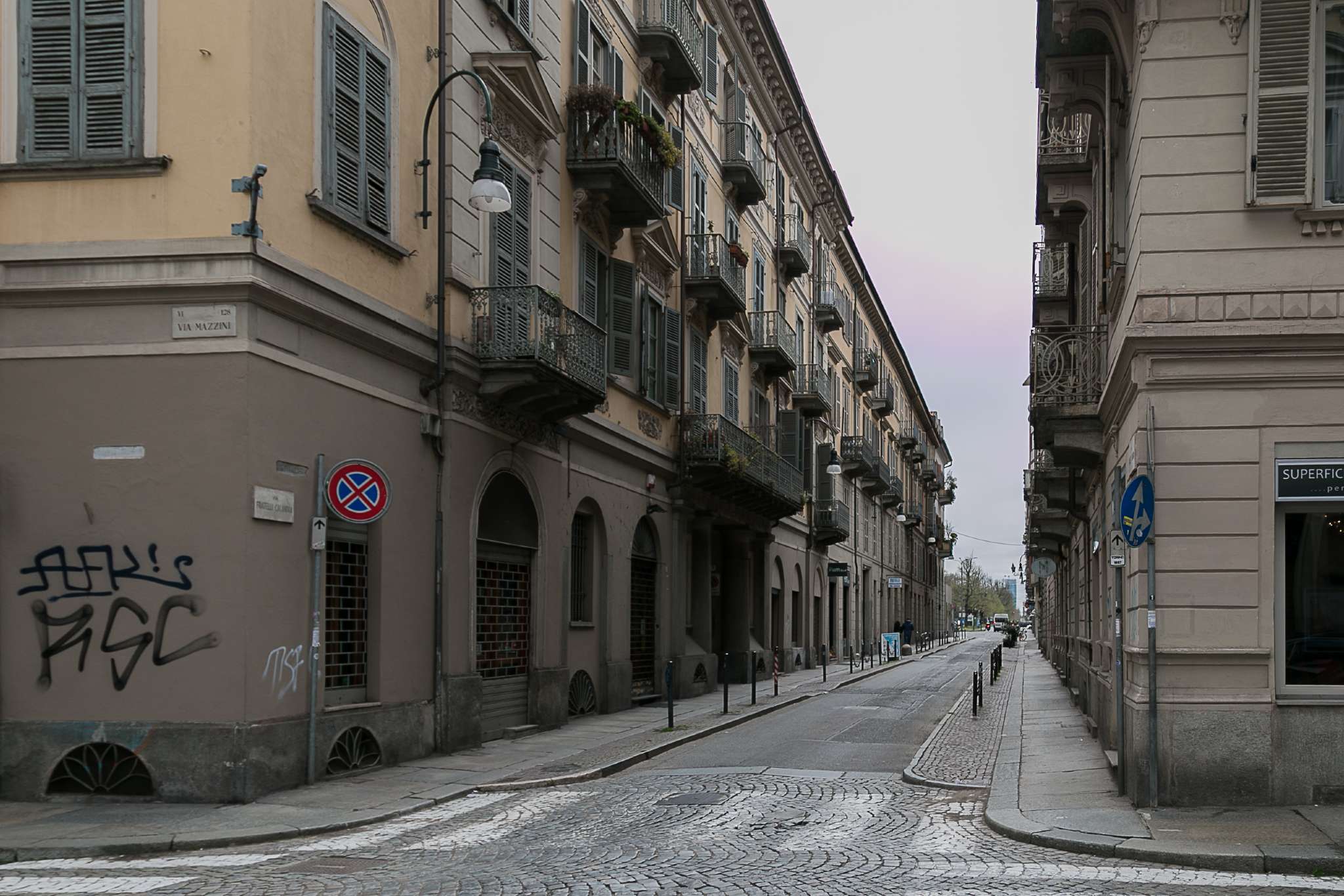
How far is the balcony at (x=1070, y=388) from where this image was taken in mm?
16984

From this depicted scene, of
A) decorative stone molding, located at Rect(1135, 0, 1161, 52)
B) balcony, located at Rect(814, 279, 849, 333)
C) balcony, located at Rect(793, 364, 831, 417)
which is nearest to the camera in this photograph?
decorative stone molding, located at Rect(1135, 0, 1161, 52)

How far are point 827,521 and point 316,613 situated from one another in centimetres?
3133

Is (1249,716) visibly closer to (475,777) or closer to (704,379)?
(475,777)

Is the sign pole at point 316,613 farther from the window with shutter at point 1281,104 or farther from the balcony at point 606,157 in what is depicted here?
the window with shutter at point 1281,104

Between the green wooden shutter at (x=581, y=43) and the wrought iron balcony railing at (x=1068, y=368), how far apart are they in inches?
348

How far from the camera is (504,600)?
19344mm

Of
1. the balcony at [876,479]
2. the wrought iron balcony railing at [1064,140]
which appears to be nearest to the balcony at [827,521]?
the balcony at [876,479]

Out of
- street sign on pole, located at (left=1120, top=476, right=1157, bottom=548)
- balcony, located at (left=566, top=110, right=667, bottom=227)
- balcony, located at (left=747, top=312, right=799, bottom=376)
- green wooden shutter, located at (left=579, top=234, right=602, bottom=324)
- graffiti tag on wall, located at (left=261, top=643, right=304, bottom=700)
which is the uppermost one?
balcony, located at (left=566, top=110, right=667, bottom=227)

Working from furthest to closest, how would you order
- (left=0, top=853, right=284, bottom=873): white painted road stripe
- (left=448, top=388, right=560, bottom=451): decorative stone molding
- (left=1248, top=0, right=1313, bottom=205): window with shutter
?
(left=448, top=388, right=560, bottom=451): decorative stone molding, (left=1248, top=0, right=1313, bottom=205): window with shutter, (left=0, top=853, right=284, bottom=873): white painted road stripe

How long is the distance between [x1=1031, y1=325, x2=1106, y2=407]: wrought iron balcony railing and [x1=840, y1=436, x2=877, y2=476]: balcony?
3258 cm

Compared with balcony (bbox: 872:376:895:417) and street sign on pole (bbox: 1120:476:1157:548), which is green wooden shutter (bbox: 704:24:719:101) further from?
balcony (bbox: 872:376:895:417)

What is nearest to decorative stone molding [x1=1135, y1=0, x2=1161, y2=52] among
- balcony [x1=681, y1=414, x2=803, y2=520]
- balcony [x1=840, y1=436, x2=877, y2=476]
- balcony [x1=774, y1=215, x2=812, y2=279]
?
balcony [x1=681, y1=414, x2=803, y2=520]

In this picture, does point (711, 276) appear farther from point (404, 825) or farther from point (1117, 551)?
point (404, 825)

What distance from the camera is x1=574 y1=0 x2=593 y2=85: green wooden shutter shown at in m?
21.8
